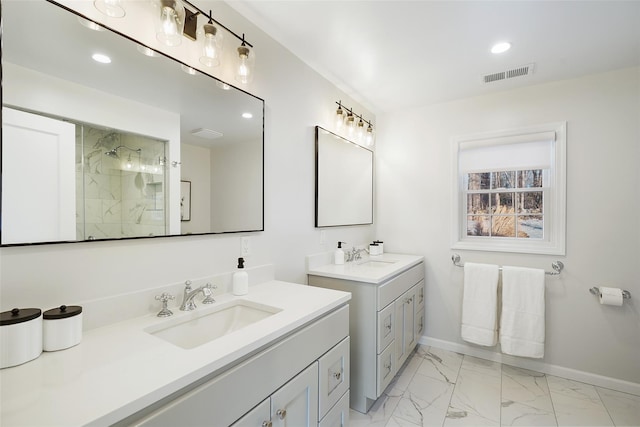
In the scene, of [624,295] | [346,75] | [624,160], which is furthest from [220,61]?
[624,295]

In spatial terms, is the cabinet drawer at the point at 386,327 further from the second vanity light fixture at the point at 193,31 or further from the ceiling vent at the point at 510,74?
the ceiling vent at the point at 510,74

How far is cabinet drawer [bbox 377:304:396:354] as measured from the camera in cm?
190

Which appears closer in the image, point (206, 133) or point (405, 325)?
point (206, 133)

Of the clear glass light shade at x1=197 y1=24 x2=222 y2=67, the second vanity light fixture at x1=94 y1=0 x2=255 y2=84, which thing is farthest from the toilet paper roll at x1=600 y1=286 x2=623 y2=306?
the clear glass light shade at x1=197 y1=24 x2=222 y2=67

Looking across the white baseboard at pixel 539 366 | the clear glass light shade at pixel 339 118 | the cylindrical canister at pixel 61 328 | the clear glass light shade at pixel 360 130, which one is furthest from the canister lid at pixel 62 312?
the white baseboard at pixel 539 366

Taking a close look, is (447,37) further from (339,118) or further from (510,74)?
(339,118)

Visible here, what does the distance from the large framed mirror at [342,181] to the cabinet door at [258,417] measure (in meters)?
1.34

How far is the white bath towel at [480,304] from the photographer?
2.51 meters

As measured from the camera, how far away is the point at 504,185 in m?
2.68

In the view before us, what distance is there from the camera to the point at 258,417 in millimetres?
985

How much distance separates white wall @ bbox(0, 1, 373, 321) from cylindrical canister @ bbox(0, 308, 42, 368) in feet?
0.44

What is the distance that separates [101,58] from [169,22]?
1.01 ft

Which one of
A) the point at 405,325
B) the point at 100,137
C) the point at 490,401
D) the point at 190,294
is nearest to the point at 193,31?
the point at 100,137

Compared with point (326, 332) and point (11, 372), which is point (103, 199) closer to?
point (11, 372)
